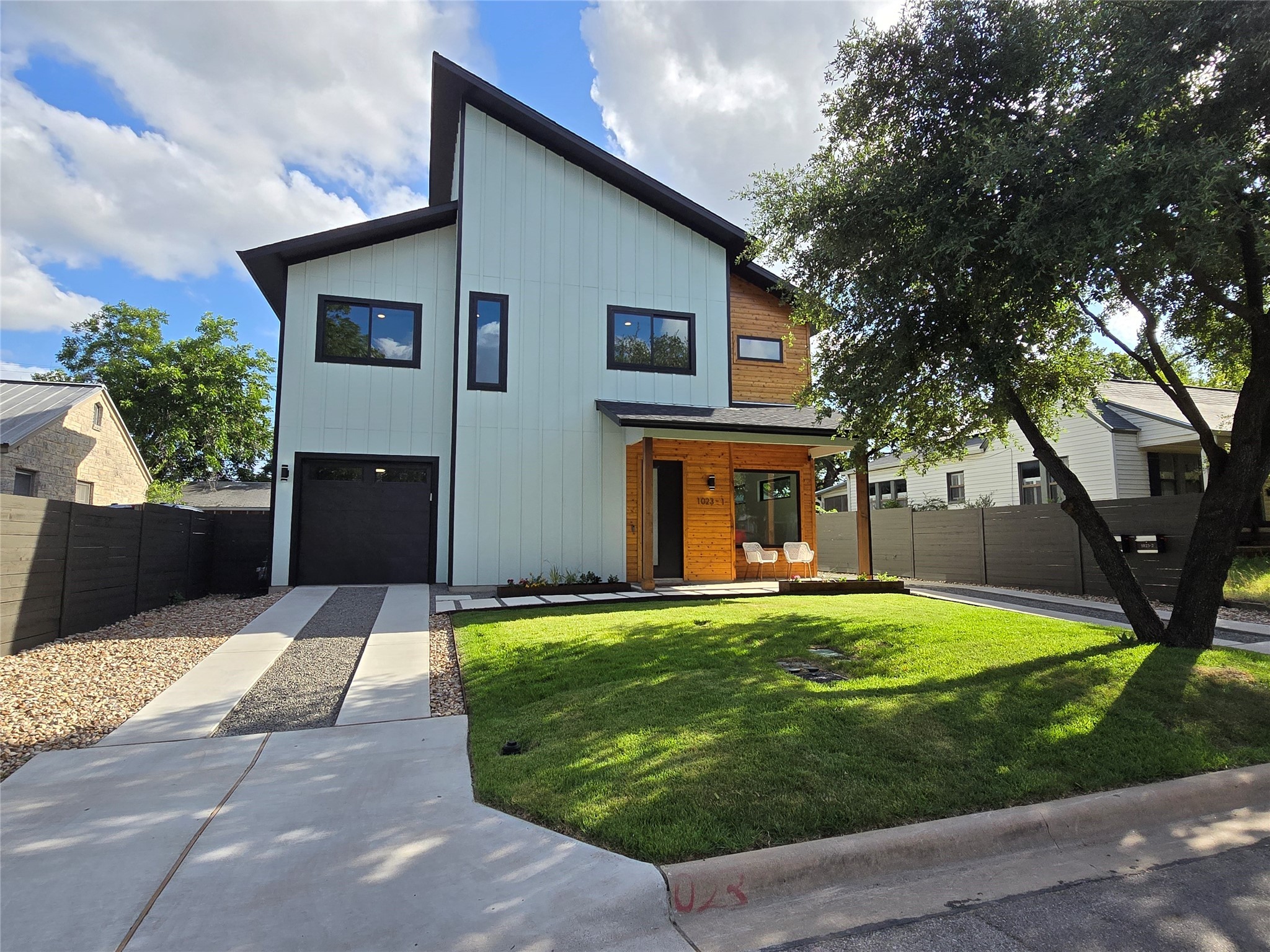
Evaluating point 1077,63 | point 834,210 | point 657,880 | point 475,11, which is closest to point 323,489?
point 475,11

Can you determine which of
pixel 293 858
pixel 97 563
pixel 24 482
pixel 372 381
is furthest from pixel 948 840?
pixel 24 482

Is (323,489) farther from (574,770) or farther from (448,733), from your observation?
(574,770)

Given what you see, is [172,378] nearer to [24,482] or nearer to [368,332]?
[24,482]

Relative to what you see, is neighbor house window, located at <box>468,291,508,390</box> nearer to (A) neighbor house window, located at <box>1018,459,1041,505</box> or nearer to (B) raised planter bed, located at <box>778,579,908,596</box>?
(B) raised planter bed, located at <box>778,579,908,596</box>

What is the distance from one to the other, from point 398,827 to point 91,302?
134 feet

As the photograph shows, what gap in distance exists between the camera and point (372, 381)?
40.2 ft

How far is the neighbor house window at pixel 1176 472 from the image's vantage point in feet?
56.6

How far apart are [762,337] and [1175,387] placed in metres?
8.04

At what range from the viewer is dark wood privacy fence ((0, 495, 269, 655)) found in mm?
6371

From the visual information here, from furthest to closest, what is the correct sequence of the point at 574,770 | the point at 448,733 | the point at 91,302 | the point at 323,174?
the point at 91,302, the point at 323,174, the point at 448,733, the point at 574,770

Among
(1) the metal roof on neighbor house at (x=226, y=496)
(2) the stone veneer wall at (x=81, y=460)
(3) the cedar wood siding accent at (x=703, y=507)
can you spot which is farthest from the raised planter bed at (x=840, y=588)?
(1) the metal roof on neighbor house at (x=226, y=496)

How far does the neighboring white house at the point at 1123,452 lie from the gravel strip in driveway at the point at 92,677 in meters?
15.4

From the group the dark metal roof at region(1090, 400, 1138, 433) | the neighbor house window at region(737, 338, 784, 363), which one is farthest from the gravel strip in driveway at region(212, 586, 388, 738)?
the dark metal roof at region(1090, 400, 1138, 433)

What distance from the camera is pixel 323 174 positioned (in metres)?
13.9
